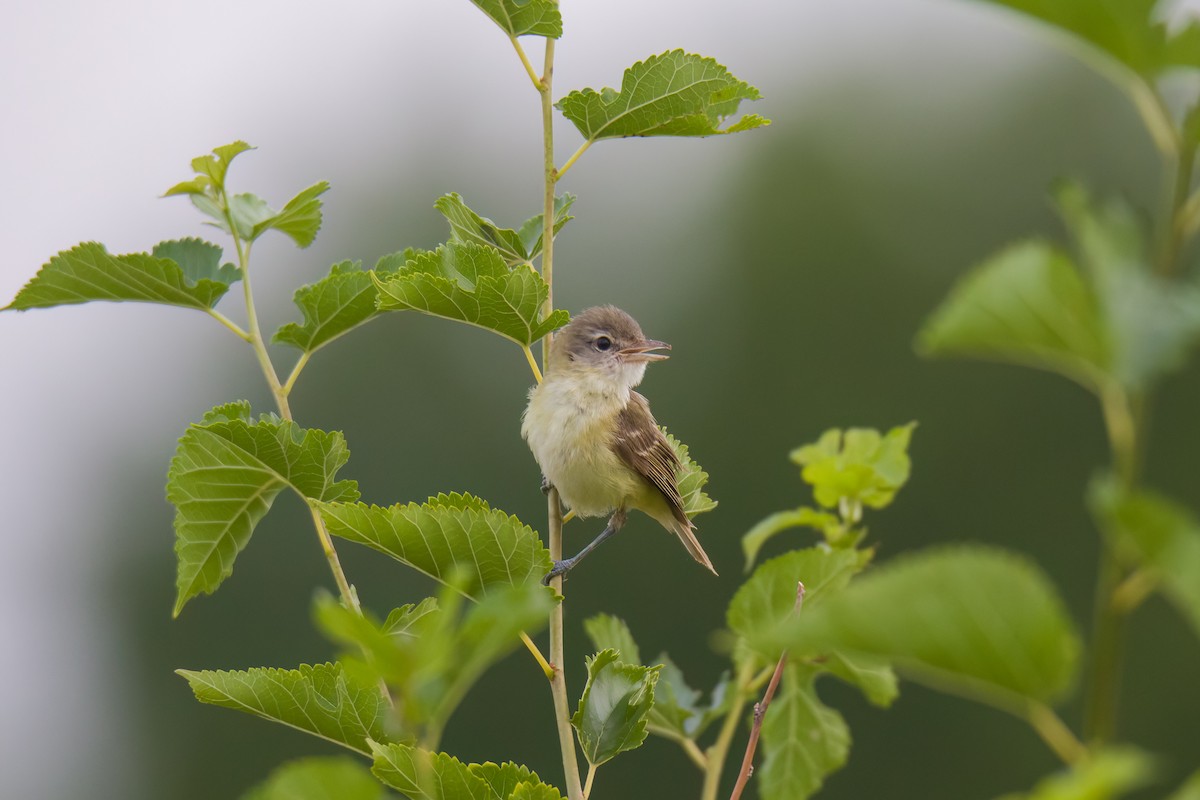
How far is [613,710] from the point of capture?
5.65ft

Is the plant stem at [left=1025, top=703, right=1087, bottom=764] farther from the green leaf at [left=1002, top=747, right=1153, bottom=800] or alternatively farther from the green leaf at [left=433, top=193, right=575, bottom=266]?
the green leaf at [left=433, top=193, right=575, bottom=266]

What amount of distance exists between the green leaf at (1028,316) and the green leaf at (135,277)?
4.78 feet

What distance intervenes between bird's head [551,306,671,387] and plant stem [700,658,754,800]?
2437 mm

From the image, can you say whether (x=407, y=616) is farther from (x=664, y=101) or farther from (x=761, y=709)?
(x=664, y=101)

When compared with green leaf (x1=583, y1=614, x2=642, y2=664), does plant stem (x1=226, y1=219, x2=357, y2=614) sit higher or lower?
higher

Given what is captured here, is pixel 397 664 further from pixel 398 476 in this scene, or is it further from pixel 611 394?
pixel 398 476

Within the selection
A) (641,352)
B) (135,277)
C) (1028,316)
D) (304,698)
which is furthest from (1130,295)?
(641,352)

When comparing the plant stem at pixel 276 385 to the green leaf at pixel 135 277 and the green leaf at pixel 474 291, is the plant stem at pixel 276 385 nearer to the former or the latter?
the green leaf at pixel 135 277

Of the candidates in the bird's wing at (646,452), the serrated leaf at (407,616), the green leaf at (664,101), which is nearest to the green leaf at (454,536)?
the serrated leaf at (407,616)

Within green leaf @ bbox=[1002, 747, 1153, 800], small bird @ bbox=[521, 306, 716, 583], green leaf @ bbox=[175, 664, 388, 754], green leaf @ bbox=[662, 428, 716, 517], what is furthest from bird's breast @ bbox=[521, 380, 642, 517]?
green leaf @ bbox=[1002, 747, 1153, 800]

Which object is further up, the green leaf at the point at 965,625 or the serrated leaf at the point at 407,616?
the green leaf at the point at 965,625

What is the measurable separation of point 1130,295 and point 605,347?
3.74 m

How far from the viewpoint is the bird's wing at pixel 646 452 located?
3948 mm

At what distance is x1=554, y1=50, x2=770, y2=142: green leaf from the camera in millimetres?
2066
